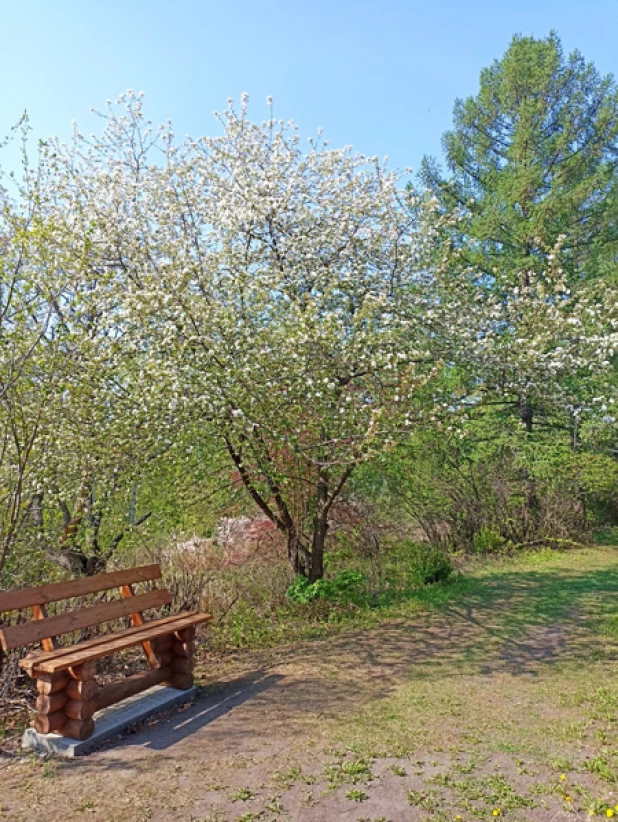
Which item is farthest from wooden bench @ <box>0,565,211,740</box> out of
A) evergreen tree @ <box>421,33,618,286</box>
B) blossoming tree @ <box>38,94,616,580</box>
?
evergreen tree @ <box>421,33,618,286</box>

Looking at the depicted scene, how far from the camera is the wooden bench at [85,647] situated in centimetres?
373

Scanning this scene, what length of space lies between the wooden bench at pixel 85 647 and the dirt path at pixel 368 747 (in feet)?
0.90

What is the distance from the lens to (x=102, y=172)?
8.48 metres

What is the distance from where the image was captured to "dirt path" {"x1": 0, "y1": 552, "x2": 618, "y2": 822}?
300 centimetres

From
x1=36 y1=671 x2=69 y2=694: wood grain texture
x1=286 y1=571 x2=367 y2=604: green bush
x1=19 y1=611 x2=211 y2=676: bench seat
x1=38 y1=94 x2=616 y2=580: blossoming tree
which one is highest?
x1=38 y1=94 x2=616 y2=580: blossoming tree

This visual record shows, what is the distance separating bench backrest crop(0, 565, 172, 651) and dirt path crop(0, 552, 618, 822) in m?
0.72

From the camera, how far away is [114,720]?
13.3 ft

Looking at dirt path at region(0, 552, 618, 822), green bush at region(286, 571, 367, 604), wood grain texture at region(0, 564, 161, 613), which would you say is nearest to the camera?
dirt path at region(0, 552, 618, 822)

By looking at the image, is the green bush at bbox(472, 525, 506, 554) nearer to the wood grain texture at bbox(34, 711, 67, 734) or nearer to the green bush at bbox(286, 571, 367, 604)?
the green bush at bbox(286, 571, 367, 604)

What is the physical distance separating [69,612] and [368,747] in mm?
2127

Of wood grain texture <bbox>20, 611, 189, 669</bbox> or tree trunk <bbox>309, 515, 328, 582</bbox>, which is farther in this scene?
tree trunk <bbox>309, 515, 328, 582</bbox>

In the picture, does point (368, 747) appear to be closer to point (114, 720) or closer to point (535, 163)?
point (114, 720)

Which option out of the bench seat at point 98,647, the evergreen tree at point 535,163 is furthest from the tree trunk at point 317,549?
the evergreen tree at point 535,163

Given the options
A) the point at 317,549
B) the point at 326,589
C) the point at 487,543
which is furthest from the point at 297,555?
the point at 487,543
